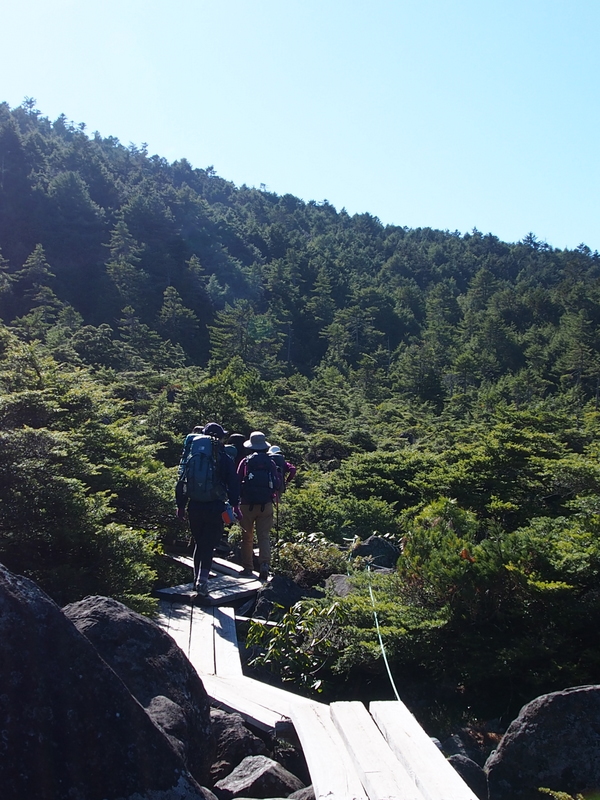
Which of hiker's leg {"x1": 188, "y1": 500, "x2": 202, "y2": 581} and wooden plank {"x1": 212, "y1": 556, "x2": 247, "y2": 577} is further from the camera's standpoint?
wooden plank {"x1": 212, "y1": 556, "x2": 247, "y2": 577}

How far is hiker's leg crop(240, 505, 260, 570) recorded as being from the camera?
24.4 ft

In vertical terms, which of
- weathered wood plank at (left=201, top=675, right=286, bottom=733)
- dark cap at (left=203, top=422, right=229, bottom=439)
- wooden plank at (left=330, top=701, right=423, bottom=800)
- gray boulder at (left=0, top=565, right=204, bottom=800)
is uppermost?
dark cap at (left=203, top=422, right=229, bottom=439)

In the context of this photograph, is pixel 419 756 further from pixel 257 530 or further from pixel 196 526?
pixel 257 530

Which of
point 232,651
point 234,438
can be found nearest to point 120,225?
point 234,438

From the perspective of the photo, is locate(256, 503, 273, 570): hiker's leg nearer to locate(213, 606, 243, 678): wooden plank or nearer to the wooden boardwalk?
locate(213, 606, 243, 678): wooden plank

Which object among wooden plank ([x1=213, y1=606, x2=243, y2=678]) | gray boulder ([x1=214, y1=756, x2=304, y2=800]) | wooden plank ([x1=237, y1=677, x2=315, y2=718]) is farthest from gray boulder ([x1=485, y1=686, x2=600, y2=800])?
wooden plank ([x1=213, y1=606, x2=243, y2=678])

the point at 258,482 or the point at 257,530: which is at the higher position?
the point at 258,482

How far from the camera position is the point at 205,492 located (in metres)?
6.16

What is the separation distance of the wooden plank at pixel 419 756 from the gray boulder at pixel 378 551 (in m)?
4.69

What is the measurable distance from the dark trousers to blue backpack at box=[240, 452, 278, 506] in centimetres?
107

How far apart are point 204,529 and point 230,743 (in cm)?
282

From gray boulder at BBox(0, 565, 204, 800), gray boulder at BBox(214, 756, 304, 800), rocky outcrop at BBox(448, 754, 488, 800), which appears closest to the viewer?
gray boulder at BBox(0, 565, 204, 800)

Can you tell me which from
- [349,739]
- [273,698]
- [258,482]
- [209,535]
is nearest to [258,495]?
[258,482]

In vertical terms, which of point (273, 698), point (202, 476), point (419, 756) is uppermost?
point (202, 476)
